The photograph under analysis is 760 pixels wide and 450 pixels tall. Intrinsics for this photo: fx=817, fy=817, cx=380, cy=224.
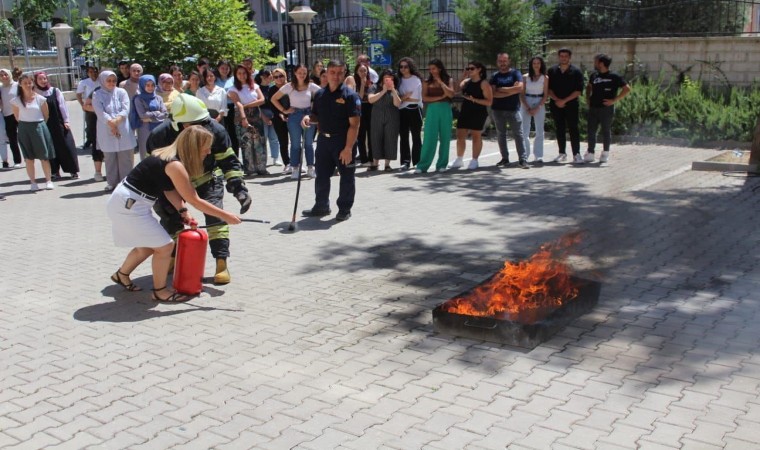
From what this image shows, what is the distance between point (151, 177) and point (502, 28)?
43.0 feet

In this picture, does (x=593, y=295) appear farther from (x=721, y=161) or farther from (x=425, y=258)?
(x=721, y=161)

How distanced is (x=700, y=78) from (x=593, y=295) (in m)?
12.8

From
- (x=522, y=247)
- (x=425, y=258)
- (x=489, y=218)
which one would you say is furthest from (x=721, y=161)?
(x=425, y=258)

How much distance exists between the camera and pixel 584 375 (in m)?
4.98

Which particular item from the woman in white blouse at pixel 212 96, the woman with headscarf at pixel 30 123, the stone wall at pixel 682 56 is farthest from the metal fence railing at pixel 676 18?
the woman with headscarf at pixel 30 123

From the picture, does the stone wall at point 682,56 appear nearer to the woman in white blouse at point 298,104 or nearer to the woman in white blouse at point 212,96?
the woman in white blouse at point 298,104

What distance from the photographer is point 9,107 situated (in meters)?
13.9

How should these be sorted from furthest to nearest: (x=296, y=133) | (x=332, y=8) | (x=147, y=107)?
(x=332, y=8), (x=296, y=133), (x=147, y=107)

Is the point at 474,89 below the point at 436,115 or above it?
above

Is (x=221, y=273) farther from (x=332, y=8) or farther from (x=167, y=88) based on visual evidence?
(x=332, y=8)

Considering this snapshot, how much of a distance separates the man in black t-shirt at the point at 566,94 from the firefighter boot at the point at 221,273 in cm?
776

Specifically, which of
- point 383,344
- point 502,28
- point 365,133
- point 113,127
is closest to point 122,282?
point 383,344

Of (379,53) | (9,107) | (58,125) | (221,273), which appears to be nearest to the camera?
(221,273)

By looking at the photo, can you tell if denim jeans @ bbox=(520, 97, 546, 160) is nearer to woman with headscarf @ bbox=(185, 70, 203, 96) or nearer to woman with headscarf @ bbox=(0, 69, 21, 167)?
woman with headscarf @ bbox=(185, 70, 203, 96)
